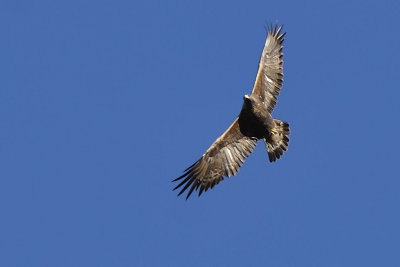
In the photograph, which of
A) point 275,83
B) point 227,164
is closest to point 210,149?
point 227,164

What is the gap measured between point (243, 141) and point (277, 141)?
76cm

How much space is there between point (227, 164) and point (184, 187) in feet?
3.80

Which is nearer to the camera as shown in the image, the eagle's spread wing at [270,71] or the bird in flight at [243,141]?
the bird in flight at [243,141]

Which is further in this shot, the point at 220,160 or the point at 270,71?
the point at 270,71

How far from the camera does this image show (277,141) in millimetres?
22016

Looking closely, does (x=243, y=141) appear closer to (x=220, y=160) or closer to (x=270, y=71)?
(x=220, y=160)

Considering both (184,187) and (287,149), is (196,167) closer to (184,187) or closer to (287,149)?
(184,187)

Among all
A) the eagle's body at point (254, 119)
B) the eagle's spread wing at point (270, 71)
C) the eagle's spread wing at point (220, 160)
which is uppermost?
the eagle's spread wing at point (270, 71)

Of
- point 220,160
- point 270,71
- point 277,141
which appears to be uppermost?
point 270,71

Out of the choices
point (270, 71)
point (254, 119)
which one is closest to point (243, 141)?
point (254, 119)

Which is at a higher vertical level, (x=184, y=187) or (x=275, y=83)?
(x=275, y=83)

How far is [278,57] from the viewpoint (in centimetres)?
2312

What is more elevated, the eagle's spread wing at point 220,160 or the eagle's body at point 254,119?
the eagle's body at point 254,119

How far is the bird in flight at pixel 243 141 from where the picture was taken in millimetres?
21266
